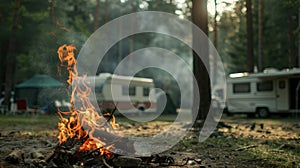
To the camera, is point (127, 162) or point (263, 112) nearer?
point (127, 162)

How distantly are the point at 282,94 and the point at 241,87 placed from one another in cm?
274

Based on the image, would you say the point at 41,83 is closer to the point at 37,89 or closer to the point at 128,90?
the point at 37,89

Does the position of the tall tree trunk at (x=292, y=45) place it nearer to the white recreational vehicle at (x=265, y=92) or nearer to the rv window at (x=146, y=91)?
the white recreational vehicle at (x=265, y=92)

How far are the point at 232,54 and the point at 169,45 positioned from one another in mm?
15245

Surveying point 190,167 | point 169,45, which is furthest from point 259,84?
point 169,45

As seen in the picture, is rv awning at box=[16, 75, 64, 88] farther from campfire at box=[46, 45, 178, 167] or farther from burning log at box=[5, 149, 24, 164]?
burning log at box=[5, 149, 24, 164]

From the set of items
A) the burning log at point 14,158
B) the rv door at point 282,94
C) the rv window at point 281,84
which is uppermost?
the rv window at point 281,84

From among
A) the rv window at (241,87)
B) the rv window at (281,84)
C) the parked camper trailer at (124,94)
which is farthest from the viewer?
the rv window at (241,87)

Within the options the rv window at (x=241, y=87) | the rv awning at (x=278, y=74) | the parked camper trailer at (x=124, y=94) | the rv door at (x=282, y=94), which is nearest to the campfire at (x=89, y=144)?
the parked camper trailer at (x=124, y=94)

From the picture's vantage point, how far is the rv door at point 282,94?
68.9ft

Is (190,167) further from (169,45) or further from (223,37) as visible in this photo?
(223,37)

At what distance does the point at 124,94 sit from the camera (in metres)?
22.8

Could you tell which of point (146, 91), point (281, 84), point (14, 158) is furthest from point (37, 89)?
point (14, 158)

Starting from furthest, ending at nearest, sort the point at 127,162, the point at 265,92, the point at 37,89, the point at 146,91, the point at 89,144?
the point at 37,89, the point at 146,91, the point at 265,92, the point at 89,144, the point at 127,162
